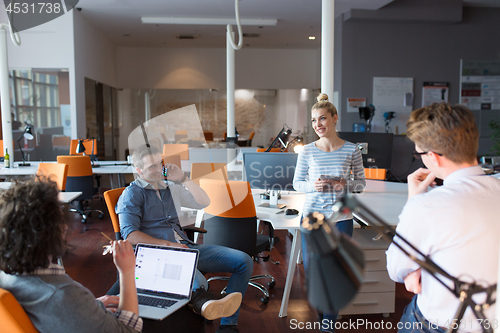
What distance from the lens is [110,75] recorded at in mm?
11008

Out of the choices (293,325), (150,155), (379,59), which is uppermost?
(379,59)

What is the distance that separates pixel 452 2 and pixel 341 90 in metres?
2.70

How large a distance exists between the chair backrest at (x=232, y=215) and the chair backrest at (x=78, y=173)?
2.85m

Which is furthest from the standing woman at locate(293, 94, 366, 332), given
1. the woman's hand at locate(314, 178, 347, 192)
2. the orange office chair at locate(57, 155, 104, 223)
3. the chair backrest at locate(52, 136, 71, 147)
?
the chair backrest at locate(52, 136, 71, 147)

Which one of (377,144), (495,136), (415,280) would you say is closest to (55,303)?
(415,280)

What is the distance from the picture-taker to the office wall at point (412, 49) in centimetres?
763

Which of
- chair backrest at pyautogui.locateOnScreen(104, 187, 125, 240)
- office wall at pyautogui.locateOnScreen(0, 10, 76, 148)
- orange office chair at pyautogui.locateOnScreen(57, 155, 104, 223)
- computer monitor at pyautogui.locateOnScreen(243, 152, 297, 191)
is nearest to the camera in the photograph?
chair backrest at pyautogui.locateOnScreen(104, 187, 125, 240)

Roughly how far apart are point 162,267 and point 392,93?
23.7 feet

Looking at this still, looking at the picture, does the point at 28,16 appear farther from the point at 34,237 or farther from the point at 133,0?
the point at 34,237

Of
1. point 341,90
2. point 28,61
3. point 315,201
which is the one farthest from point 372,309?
point 28,61

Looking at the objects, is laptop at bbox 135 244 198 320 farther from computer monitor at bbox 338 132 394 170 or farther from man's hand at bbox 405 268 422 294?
computer monitor at bbox 338 132 394 170

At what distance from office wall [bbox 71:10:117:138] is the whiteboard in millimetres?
6293

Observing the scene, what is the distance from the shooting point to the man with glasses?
941mm

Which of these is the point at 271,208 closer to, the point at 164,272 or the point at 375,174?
the point at 164,272
